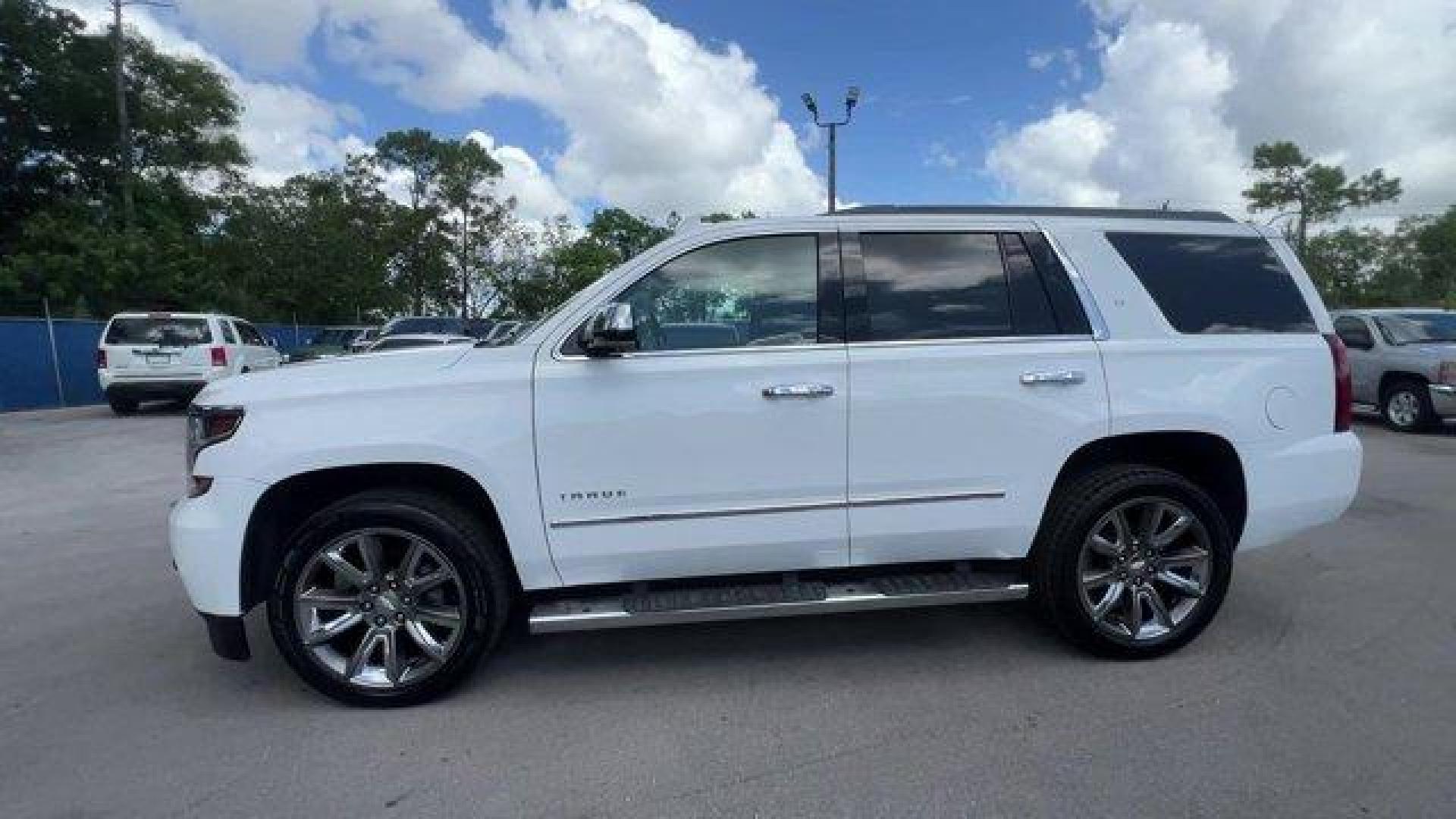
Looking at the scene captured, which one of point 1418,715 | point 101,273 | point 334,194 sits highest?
point 334,194

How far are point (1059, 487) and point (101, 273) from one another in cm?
2694

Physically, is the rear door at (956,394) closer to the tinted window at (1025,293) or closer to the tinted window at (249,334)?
the tinted window at (1025,293)

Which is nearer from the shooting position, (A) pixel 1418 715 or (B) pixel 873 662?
(A) pixel 1418 715

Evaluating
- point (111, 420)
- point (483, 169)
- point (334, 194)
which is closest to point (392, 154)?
point (483, 169)

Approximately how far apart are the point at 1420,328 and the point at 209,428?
14202 millimetres

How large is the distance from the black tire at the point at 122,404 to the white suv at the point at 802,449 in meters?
13.4

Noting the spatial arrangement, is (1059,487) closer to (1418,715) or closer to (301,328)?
(1418,715)

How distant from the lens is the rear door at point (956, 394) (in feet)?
11.5

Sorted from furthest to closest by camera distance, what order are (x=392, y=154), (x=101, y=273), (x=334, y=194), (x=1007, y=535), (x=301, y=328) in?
(x=392, y=154)
(x=334, y=194)
(x=301, y=328)
(x=101, y=273)
(x=1007, y=535)

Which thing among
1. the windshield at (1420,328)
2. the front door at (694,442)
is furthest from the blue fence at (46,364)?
the windshield at (1420,328)

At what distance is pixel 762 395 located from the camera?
341 cm

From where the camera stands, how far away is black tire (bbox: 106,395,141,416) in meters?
14.1

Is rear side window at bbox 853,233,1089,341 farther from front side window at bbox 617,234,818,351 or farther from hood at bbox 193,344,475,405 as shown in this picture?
hood at bbox 193,344,475,405

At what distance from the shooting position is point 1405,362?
36.0 ft
